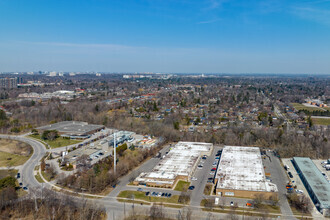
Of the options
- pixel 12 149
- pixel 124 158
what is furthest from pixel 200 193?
pixel 12 149

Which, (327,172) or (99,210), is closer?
(99,210)

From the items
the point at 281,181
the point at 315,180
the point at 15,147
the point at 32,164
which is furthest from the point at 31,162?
the point at 315,180

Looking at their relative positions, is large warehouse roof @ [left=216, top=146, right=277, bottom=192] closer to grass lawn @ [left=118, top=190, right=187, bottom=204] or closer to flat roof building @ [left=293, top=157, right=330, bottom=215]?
flat roof building @ [left=293, top=157, right=330, bottom=215]

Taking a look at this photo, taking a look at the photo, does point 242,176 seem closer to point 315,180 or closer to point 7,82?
point 315,180

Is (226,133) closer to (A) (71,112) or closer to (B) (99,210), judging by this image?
(B) (99,210)

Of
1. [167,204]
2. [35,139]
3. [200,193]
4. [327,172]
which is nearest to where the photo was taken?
[167,204]

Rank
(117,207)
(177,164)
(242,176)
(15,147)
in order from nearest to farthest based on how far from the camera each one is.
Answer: (117,207), (242,176), (177,164), (15,147)
